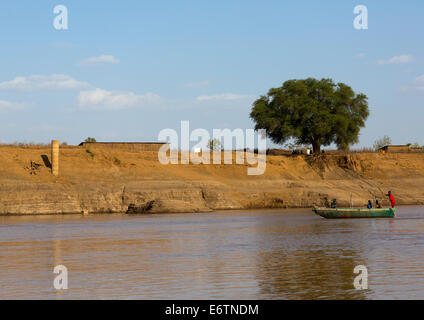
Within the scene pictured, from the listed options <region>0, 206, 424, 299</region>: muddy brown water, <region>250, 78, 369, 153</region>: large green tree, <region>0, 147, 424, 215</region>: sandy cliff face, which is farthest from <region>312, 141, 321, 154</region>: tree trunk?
<region>0, 206, 424, 299</region>: muddy brown water

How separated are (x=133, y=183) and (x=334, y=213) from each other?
26990mm

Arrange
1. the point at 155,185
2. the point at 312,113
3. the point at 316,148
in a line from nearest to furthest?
the point at 155,185 < the point at 312,113 < the point at 316,148

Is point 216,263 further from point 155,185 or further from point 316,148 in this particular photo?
point 316,148

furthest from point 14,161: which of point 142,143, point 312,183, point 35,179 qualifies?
point 312,183

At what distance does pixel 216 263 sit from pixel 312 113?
69.1 meters

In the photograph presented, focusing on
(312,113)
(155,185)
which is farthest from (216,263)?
(312,113)

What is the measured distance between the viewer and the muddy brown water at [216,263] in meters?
16.3

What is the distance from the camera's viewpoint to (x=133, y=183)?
68.2 metres

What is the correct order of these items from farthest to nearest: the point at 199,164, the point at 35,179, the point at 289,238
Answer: the point at 199,164 < the point at 35,179 < the point at 289,238

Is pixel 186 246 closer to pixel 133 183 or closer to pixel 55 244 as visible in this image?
pixel 55 244

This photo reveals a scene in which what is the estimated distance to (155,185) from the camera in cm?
6688

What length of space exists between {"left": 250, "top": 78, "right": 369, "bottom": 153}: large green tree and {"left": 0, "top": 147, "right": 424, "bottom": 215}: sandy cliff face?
212 inches

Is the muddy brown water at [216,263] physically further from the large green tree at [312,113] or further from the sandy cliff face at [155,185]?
the large green tree at [312,113]

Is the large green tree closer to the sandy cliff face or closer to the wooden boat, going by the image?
the sandy cliff face
